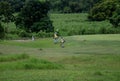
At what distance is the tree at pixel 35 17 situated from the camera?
69500mm

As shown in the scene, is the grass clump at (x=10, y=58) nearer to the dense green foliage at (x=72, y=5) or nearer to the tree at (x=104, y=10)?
the tree at (x=104, y=10)

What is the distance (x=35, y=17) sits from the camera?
231 ft

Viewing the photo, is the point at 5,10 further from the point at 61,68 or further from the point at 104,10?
the point at 61,68

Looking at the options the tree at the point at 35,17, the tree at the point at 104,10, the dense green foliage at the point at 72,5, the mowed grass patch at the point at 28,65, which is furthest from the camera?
the dense green foliage at the point at 72,5

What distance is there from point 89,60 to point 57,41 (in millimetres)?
17636

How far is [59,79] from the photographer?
50.7 feet

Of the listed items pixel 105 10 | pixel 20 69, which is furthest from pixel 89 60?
pixel 105 10

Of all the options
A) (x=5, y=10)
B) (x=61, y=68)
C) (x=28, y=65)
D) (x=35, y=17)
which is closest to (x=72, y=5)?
(x=35, y=17)

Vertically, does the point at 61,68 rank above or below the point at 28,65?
below

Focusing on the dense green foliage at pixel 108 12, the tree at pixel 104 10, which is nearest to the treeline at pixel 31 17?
Result: the dense green foliage at pixel 108 12

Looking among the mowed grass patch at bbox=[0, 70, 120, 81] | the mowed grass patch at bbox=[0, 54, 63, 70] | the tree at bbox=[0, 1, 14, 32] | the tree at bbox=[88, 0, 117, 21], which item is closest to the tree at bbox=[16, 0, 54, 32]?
the tree at bbox=[0, 1, 14, 32]

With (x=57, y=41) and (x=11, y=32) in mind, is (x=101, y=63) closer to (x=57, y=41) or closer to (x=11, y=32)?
(x=57, y=41)

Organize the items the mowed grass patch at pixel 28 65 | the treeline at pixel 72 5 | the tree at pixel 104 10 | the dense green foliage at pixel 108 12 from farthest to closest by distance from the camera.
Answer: the treeline at pixel 72 5, the tree at pixel 104 10, the dense green foliage at pixel 108 12, the mowed grass patch at pixel 28 65

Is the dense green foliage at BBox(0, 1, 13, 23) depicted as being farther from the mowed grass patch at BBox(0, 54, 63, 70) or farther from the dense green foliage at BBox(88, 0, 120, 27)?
the mowed grass patch at BBox(0, 54, 63, 70)
